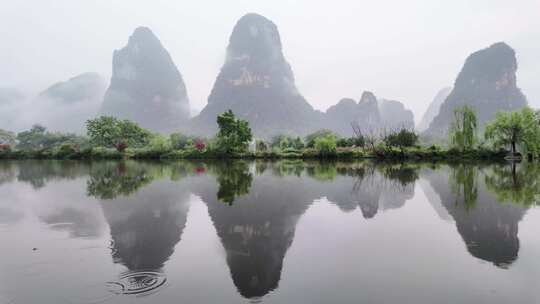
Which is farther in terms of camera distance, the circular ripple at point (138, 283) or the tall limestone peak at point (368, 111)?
the tall limestone peak at point (368, 111)

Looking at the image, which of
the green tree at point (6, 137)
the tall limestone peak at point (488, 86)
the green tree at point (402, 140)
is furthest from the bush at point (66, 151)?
the tall limestone peak at point (488, 86)

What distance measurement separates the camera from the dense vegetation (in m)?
33.2

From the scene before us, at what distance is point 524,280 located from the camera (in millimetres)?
4465

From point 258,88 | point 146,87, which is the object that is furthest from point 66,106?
point 258,88

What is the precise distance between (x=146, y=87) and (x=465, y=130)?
539ft

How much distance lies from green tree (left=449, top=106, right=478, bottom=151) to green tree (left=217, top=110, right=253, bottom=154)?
25.4 metres

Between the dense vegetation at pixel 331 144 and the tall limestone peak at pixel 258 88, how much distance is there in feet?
235

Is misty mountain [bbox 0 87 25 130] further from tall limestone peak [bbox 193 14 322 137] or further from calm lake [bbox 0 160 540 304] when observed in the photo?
calm lake [bbox 0 160 540 304]

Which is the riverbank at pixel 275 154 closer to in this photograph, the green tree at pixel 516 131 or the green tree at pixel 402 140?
the green tree at pixel 516 131

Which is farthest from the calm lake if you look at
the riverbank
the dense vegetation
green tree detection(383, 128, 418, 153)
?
green tree detection(383, 128, 418, 153)

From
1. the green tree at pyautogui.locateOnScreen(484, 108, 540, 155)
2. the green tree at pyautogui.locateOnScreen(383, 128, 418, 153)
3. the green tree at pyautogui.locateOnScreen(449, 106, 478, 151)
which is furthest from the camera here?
the green tree at pyautogui.locateOnScreen(383, 128, 418, 153)

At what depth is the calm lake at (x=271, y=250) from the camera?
4113 millimetres

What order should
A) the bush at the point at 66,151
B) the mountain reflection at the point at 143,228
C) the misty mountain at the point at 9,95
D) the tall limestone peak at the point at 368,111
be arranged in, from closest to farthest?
1. the mountain reflection at the point at 143,228
2. the bush at the point at 66,151
3. the tall limestone peak at the point at 368,111
4. the misty mountain at the point at 9,95

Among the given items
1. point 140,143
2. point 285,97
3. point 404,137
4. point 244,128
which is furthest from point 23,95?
point 404,137
